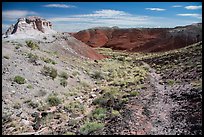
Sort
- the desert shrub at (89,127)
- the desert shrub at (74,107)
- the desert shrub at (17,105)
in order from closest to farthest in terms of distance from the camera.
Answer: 1. the desert shrub at (89,127)
2. the desert shrub at (17,105)
3. the desert shrub at (74,107)

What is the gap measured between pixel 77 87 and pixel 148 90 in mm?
4124

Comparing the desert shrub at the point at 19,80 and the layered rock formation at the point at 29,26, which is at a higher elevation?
the layered rock formation at the point at 29,26

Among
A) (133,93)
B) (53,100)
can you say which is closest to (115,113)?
(53,100)

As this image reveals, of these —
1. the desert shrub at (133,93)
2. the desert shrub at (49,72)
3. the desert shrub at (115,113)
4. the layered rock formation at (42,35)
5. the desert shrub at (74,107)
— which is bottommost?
the desert shrub at (74,107)

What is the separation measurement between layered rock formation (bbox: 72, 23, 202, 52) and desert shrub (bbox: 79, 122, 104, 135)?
168 ft

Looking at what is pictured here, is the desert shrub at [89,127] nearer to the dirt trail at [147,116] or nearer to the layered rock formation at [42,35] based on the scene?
the dirt trail at [147,116]

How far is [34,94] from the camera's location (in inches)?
629

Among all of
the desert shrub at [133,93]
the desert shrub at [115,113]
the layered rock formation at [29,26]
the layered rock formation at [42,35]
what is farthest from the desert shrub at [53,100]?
the layered rock formation at [29,26]

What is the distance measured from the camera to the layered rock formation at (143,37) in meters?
62.6

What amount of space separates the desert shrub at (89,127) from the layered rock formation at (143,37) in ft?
168

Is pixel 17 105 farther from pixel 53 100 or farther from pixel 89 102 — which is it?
pixel 89 102

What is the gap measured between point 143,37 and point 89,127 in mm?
74098

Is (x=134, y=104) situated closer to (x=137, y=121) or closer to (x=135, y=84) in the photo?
(x=137, y=121)

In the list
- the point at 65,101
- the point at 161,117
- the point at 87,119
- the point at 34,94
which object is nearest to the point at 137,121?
the point at 161,117
